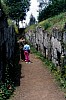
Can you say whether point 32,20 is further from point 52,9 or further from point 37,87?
point 37,87

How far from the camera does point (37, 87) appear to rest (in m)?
11.0

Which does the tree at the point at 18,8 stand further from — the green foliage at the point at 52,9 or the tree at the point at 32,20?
the green foliage at the point at 52,9

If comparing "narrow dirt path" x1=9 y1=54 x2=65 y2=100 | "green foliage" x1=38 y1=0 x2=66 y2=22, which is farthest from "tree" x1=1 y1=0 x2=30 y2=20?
"narrow dirt path" x1=9 y1=54 x2=65 y2=100

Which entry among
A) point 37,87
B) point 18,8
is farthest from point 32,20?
point 37,87

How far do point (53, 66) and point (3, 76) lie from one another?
408cm

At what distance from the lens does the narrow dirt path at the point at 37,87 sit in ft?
31.8

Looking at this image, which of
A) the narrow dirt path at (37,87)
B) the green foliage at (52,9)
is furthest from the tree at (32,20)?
the narrow dirt path at (37,87)

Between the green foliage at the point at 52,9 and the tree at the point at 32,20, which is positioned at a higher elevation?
the green foliage at the point at 52,9

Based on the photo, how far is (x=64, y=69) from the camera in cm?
1217

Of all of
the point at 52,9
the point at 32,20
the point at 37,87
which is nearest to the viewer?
the point at 37,87

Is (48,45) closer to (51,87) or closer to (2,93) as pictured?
(51,87)

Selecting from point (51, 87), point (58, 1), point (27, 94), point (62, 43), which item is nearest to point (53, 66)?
point (62, 43)

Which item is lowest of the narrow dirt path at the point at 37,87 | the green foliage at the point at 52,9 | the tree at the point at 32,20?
the narrow dirt path at the point at 37,87

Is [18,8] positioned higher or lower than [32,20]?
higher
